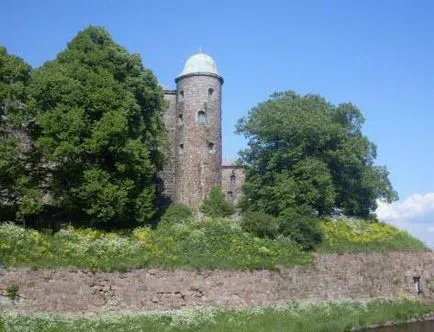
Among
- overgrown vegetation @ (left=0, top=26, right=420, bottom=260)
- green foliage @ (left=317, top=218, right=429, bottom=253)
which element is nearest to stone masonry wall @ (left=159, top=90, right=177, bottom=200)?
overgrown vegetation @ (left=0, top=26, right=420, bottom=260)

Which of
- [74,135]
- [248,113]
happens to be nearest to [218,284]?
[74,135]

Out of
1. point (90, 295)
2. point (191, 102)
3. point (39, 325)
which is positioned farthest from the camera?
point (191, 102)

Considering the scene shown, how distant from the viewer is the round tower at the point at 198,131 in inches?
1576

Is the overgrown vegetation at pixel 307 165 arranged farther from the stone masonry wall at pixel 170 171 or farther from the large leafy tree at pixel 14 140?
the large leafy tree at pixel 14 140

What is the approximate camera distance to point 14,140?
94.4 ft

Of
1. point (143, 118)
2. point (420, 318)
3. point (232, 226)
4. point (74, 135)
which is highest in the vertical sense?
point (143, 118)

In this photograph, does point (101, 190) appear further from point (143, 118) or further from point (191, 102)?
point (191, 102)

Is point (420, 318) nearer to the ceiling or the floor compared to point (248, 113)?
nearer to the floor

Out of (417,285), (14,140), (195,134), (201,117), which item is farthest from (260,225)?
(14,140)

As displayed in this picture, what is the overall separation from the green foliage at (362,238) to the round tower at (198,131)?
926 cm

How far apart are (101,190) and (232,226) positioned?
767cm

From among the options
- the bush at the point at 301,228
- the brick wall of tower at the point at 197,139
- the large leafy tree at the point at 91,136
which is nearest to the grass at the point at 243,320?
the bush at the point at 301,228

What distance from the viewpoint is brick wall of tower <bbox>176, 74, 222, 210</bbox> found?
4000 cm

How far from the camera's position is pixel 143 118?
1356 inches
